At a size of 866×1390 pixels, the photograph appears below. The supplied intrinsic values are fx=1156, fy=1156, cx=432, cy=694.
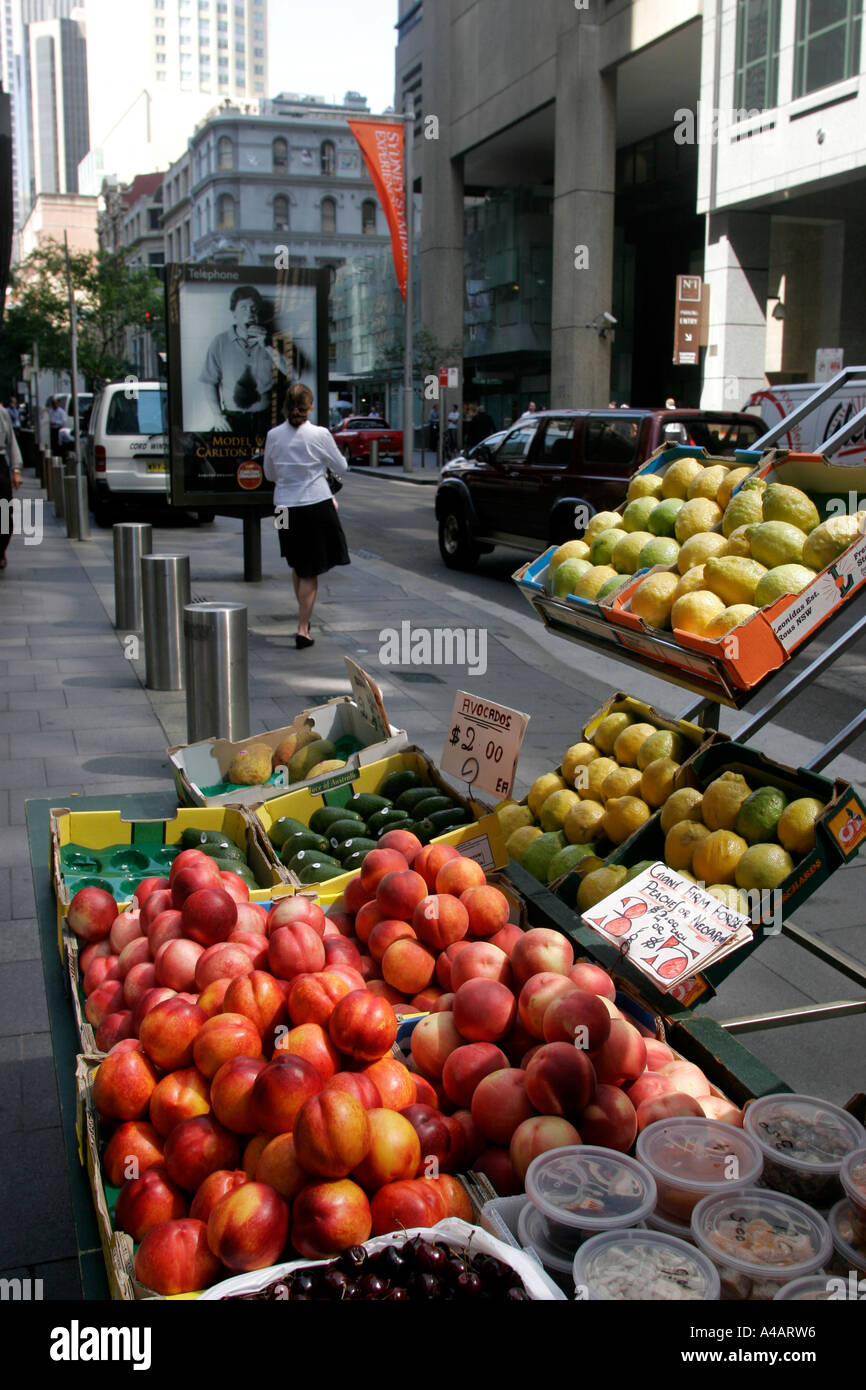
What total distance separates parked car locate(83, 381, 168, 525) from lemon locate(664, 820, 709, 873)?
51.4 ft

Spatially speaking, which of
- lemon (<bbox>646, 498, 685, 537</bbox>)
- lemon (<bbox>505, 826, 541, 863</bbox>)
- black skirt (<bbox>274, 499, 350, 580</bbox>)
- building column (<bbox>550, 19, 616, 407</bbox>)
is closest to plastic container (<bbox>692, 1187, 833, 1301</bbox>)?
lemon (<bbox>505, 826, 541, 863</bbox>)

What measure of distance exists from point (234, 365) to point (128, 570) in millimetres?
3179

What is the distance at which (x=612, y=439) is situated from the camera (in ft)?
41.8

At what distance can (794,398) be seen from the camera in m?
17.9

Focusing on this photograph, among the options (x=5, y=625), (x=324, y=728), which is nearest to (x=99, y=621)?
(x=5, y=625)

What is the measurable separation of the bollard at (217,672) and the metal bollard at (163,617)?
158 centimetres

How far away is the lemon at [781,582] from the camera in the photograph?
3148mm

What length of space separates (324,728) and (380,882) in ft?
6.69

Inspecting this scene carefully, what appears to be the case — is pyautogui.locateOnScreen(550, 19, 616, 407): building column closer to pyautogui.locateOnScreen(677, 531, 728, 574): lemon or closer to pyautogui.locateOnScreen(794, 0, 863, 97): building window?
pyautogui.locateOnScreen(794, 0, 863, 97): building window

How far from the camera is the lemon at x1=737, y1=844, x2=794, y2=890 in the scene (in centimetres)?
301

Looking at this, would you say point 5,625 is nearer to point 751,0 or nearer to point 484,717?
point 484,717

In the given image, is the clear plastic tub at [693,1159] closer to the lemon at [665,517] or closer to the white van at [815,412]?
the lemon at [665,517]

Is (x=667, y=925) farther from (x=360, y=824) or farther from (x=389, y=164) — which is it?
(x=389, y=164)

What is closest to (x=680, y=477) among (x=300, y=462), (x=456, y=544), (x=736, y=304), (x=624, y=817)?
(x=624, y=817)
